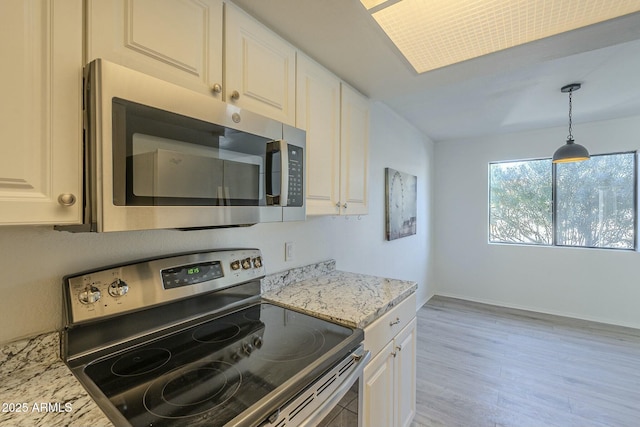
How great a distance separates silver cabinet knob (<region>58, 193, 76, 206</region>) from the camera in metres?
0.68

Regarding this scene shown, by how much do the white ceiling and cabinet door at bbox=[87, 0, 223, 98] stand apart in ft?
0.85

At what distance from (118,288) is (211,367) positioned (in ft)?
1.36

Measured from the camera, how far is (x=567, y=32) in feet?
4.28

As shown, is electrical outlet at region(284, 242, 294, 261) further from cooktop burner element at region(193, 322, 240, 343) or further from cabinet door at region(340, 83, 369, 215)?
cooktop burner element at region(193, 322, 240, 343)

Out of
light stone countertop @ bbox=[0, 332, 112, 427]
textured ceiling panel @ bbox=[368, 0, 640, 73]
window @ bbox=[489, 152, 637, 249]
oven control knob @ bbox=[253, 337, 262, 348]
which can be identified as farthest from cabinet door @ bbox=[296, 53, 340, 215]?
window @ bbox=[489, 152, 637, 249]

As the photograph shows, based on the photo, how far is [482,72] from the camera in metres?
1.69

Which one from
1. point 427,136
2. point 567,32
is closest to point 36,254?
point 567,32

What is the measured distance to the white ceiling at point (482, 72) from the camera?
48.9 inches

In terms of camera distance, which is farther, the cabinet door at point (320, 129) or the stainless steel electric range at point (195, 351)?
the cabinet door at point (320, 129)

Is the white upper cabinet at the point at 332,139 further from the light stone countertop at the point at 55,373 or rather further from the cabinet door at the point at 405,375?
the cabinet door at the point at 405,375

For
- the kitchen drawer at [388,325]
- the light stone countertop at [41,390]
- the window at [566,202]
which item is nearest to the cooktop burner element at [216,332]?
the light stone countertop at [41,390]

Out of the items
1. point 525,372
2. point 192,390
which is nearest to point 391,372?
point 192,390

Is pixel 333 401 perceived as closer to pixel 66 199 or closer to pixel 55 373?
pixel 55 373

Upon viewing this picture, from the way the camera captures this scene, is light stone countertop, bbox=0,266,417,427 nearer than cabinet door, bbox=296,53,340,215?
Yes
